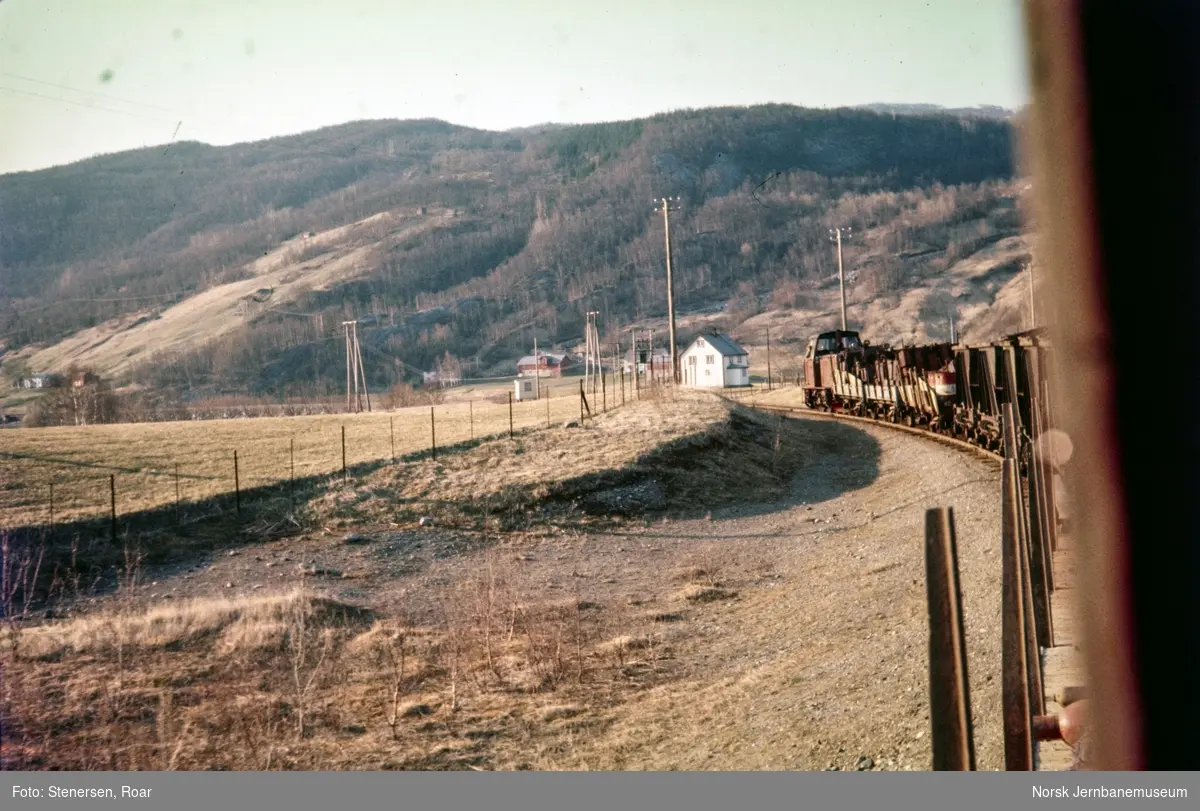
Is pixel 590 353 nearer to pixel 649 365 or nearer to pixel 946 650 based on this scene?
pixel 649 365

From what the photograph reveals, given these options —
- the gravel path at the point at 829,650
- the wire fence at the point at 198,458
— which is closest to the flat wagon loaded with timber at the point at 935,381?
the gravel path at the point at 829,650

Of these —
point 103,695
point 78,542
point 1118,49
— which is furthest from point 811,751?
point 78,542

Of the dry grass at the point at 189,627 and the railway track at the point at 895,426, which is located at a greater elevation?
the railway track at the point at 895,426

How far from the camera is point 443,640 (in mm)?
13172

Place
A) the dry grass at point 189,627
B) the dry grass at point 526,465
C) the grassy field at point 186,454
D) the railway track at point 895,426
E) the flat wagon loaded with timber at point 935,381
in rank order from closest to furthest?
the dry grass at point 189,627
the flat wagon loaded with timber at point 935,381
the railway track at point 895,426
the dry grass at point 526,465
the grassy field at point 186,454

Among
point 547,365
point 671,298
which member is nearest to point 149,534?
point 671,298

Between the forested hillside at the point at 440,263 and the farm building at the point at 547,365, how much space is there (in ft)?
43.8

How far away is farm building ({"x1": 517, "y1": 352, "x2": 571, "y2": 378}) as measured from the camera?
84.5 m

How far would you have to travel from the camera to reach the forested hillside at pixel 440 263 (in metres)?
106

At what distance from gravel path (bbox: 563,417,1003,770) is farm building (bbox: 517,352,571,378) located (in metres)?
64.2

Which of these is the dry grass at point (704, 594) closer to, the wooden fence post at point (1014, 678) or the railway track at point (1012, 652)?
the railway track at point (1012, 652)

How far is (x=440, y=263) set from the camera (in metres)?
161

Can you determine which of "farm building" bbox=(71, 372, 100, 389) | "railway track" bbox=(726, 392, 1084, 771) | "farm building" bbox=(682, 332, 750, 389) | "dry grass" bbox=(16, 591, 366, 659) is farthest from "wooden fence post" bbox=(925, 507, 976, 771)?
"farm building" bbox=(682, 332, 750, 389)

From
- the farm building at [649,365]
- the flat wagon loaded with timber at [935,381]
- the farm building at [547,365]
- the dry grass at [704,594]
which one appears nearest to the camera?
the dry grass at [704,594]
